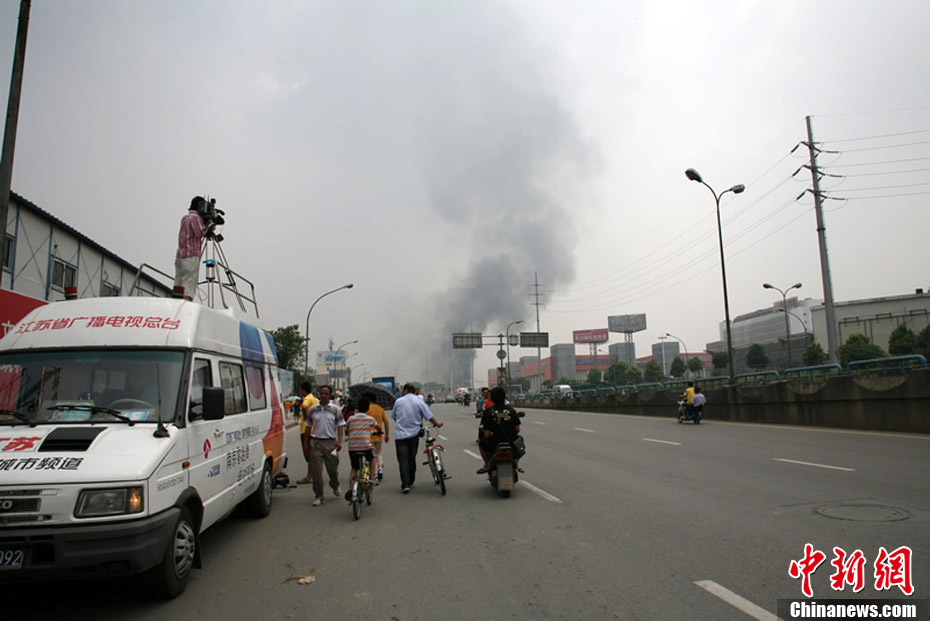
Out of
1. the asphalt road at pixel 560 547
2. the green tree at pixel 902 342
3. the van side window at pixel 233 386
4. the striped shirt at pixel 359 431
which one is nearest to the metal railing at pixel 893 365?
the asphalt road at pixel 560 547

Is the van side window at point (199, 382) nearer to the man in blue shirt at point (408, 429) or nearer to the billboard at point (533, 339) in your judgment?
the man in blue shirt at point (408, 429)

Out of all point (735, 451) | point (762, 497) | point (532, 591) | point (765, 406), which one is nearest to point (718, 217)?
point (765, 406)

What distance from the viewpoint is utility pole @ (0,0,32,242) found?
8617 mm

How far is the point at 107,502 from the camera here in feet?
13.9

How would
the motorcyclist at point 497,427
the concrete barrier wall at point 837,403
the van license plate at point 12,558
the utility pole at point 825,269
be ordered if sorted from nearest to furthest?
1. the van license plate at point 12,558
2. the motorcyclist at point 497,427
3. the concrete barrier wall at point 837,403
4. the utility pole at point 825,269

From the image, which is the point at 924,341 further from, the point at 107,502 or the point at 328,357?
the point at 328,357

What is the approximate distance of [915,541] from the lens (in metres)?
5.70

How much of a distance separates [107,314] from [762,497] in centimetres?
832

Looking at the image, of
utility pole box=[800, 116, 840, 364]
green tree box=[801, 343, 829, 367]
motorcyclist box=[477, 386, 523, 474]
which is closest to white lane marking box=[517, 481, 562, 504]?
motorcyclist box=[477, 386, 523, 474]

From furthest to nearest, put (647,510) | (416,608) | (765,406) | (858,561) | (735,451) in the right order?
(765,406), (735,451), (647,510), (858,561), (416,608)

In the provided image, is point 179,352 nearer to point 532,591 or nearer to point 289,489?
point 532,591

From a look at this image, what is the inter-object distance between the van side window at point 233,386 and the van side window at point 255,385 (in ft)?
1.16

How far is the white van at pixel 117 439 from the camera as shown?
4113mm

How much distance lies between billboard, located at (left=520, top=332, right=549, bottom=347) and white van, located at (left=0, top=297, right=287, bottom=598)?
56.7 metres
